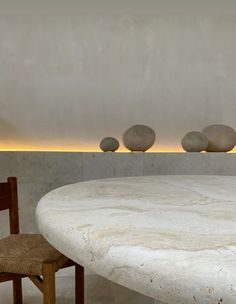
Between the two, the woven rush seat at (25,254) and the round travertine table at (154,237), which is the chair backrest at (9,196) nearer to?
the woven rush seat at (25,254)

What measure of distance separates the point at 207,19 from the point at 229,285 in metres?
3.30

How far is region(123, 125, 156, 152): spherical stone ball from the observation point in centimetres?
316

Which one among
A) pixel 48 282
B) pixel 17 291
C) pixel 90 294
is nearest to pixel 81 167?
pixel 90 294

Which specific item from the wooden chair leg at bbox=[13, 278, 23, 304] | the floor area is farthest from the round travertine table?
the floor area

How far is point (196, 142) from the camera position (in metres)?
3.08

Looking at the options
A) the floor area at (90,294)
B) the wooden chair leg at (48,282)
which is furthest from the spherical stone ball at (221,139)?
the wooden chair leg at (48,282)

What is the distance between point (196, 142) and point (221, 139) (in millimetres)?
218

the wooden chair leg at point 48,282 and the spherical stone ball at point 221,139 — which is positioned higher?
the spherical stone ball at point 221,139

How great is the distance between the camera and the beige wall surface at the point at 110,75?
3.43 metres

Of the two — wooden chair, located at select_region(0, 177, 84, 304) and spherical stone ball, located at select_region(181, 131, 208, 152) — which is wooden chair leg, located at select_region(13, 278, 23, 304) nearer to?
wooden chair, located at select_region(0, 177, 84, 304)

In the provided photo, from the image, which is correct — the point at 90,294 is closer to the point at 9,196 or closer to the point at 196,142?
the point at 9,196

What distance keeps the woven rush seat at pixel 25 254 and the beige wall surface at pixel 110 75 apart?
184 centimetres

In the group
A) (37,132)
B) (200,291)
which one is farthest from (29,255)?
(37,132)

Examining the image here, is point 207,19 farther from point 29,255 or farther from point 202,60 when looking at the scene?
point 29,255
